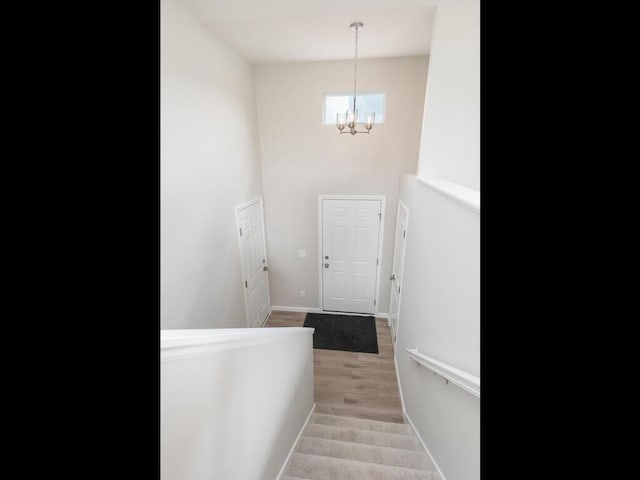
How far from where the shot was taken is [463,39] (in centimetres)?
333

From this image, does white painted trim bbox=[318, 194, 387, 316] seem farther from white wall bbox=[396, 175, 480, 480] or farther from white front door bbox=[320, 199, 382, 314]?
white wall bbox=[396, 175, 480, 480]

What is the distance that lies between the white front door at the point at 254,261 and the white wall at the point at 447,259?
2.32m

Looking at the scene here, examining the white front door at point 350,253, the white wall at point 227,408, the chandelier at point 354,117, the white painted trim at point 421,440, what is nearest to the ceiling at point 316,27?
the chandelier at point 354,117

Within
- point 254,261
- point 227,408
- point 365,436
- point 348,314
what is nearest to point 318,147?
point 254,261

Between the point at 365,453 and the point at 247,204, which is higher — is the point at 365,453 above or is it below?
below

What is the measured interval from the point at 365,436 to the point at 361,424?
0.37 m

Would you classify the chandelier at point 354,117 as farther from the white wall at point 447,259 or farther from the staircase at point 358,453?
the staircase at point 358,453

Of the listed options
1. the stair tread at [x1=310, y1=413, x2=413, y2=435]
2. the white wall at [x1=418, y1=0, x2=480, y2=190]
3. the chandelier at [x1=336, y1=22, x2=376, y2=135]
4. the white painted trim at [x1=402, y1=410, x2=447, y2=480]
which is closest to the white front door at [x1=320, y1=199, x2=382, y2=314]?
the chandelier at [x1=336, y1=22, x2=376, y2=135]

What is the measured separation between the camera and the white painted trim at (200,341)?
1088 millimetres

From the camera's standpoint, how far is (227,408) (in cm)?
149

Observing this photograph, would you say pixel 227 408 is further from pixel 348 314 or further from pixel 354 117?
pixel 348 314
